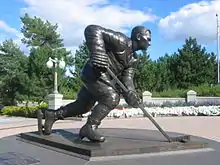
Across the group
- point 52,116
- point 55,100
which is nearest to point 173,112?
point 55,100

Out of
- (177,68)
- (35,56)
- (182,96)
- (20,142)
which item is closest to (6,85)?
(35,56)

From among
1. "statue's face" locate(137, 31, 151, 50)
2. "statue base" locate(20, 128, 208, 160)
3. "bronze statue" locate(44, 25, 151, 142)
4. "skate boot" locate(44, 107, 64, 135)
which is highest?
"statue's face" locate(137, 31, 151, 50)

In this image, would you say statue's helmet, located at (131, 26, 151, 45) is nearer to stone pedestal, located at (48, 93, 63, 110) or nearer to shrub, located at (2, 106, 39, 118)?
stone pedestal, located at (48, 93, 63, 110)

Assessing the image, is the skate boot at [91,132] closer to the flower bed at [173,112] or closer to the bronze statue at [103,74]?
the bronze statue at [103,74]

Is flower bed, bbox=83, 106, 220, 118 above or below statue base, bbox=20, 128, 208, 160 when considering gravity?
above

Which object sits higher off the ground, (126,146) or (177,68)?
(177,68)

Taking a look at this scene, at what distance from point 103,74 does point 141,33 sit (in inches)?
27.7

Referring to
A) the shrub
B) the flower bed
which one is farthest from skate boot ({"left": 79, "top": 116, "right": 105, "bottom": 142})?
the shrub

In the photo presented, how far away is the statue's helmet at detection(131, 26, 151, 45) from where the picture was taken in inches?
183

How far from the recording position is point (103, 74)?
455 cm

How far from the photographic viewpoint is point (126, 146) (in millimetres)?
4125

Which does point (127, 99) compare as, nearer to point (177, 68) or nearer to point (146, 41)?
point (146, 41)

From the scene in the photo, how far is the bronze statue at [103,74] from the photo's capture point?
434 centimetres

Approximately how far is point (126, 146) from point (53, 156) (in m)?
0.80
